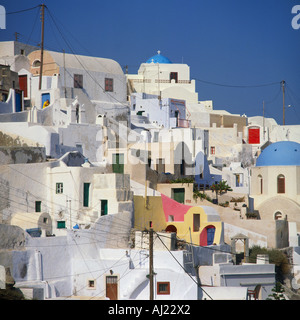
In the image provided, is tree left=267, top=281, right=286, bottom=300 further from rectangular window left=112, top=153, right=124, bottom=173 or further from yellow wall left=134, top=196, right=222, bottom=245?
rectangular window left=112, top=153, right=124, bottom=173

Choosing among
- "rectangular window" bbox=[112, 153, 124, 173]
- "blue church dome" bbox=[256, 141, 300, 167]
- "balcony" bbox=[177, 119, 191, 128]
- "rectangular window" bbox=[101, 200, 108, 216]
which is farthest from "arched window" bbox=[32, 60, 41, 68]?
"rectangular window" bbox=[101, 200, 108, 216]

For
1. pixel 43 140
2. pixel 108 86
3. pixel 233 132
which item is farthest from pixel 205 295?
pixel 233 132

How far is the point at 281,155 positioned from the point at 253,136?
9567mm

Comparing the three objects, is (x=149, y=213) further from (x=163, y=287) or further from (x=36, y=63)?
(x=36, y=63)

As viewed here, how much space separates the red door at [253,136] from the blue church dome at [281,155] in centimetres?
859

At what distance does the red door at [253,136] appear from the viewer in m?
39.5

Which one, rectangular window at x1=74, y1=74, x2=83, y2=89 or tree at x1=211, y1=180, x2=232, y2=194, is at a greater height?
rectangular window at x1=74, y1=74, x2=83, y2=89

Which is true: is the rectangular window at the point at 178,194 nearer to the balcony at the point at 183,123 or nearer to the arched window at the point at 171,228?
the arched window at the point at 171,228

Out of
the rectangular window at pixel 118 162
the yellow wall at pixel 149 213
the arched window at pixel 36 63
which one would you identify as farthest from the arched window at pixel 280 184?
the arched window at pixel 36 63

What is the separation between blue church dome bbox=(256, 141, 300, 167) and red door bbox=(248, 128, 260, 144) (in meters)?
8.59

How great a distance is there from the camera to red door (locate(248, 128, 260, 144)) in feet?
130

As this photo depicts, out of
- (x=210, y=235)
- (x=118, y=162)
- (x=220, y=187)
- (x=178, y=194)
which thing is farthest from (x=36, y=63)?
(x=210, y=235)

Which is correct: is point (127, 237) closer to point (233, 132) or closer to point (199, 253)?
point (199, 253)

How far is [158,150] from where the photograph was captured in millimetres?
28656
